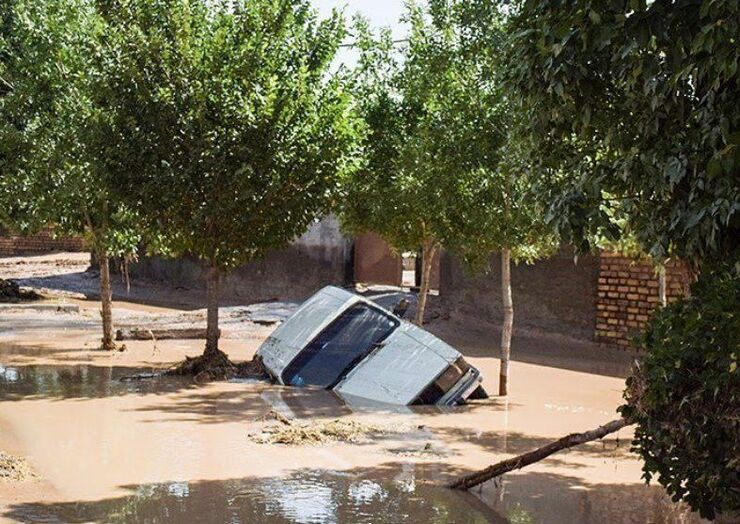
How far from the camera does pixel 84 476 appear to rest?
9.30m

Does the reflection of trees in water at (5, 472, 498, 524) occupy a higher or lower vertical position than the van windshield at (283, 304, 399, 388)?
lower

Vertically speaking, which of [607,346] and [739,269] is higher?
[739,269]

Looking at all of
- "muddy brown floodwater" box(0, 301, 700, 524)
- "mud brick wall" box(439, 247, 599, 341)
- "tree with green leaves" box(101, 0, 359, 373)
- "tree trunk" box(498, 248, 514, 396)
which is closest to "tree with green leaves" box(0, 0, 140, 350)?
"tree with green leaves" box(101, 0, 359, 373)

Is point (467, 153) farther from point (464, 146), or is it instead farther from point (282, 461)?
point (282, 461)

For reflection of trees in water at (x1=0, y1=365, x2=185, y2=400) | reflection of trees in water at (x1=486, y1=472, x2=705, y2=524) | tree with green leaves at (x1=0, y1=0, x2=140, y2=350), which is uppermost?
tree with green leaves at (x1=0, y1=0, x2=140, y2=350)

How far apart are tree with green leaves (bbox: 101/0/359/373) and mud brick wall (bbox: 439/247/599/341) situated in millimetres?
4425

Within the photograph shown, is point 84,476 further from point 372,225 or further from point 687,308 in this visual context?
point 372,225

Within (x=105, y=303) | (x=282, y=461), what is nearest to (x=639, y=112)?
(x=282, y=461)

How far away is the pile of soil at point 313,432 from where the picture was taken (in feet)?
36.3

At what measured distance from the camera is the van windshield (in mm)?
14672

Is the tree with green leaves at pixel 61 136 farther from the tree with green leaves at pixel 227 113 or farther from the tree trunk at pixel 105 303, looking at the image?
the tree with green leaves at pixel 227 113

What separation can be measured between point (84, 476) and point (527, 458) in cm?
393

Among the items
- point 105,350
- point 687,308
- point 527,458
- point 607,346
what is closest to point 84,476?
point 527,458

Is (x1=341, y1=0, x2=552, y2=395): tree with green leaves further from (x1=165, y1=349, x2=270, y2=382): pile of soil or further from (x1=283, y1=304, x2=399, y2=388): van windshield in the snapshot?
(x1=165, y1=349, x2=270, y2=382): pile of soil
